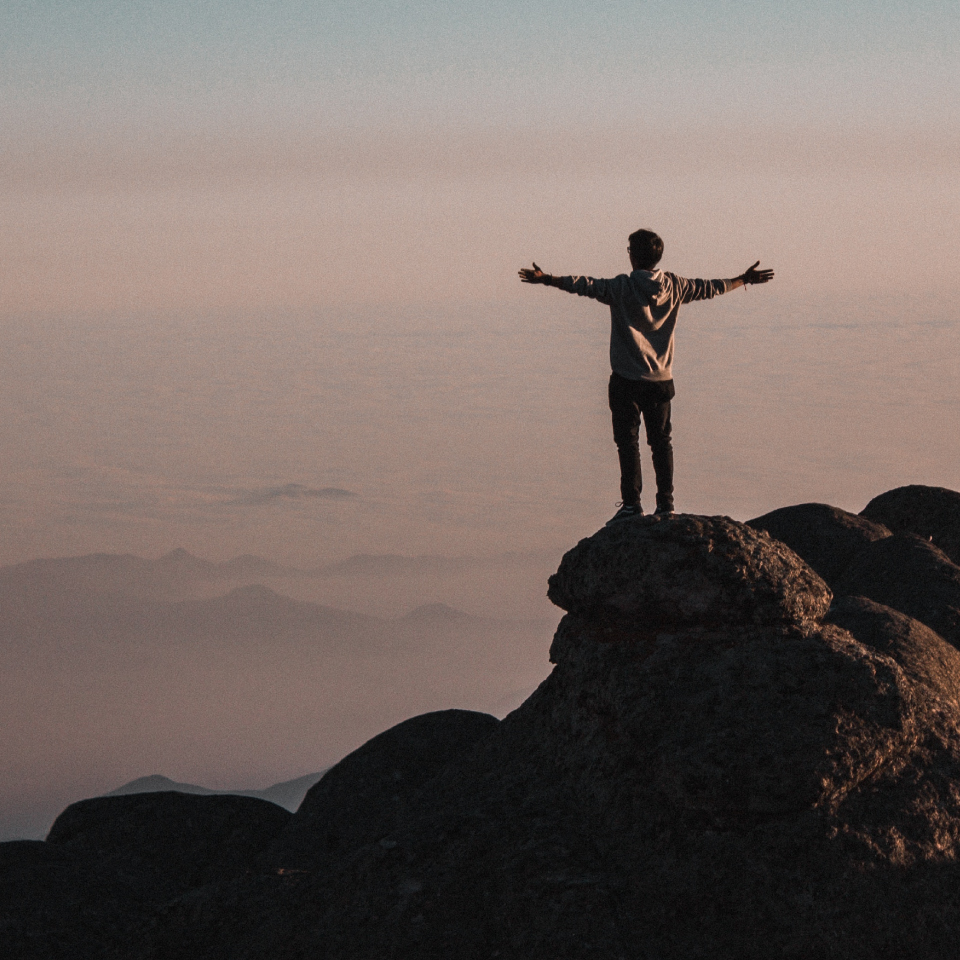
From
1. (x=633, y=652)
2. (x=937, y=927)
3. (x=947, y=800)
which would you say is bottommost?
(x=937, y=927)

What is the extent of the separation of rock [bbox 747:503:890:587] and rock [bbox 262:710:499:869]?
23.7ft

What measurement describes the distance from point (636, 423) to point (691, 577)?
118 inches

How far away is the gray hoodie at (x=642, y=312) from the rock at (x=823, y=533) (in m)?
7.96

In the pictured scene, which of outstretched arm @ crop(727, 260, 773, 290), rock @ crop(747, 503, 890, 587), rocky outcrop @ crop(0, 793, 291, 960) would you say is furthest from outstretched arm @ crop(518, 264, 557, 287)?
rock @ crop(747, 503, 890, 587)

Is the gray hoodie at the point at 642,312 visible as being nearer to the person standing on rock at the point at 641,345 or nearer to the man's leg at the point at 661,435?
the person standing on rock at the point at 641,345

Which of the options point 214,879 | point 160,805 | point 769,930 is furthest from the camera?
point 160,805

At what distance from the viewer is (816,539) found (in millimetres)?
22312

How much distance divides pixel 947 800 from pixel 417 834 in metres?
5.13

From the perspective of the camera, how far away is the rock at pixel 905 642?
43.6ft

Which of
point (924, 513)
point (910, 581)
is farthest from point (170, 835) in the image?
point (924, 513)

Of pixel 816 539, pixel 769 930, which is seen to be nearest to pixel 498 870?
pixel 769 930

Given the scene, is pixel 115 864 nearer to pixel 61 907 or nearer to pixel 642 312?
pixel 61 907

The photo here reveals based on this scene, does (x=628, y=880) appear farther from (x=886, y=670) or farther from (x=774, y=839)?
(x=886, y=670)

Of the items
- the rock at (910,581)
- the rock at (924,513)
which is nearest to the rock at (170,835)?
the rock at (910,581)
